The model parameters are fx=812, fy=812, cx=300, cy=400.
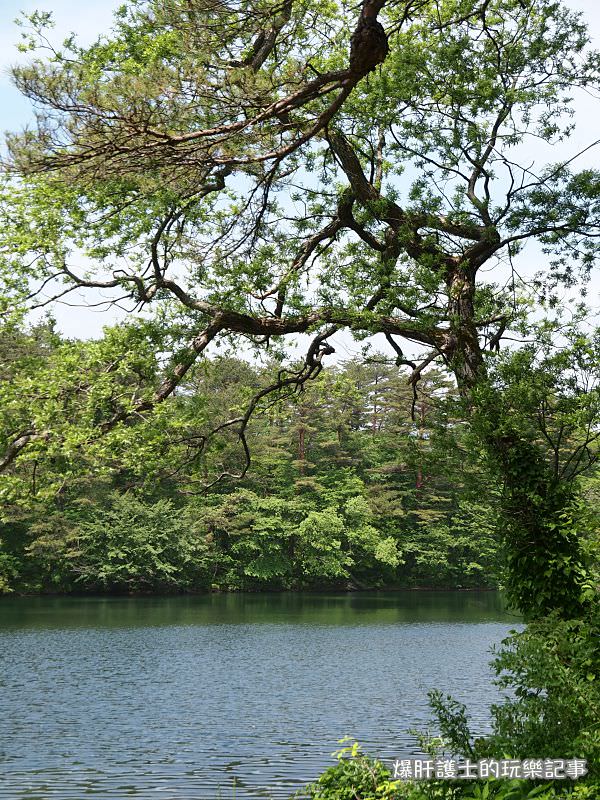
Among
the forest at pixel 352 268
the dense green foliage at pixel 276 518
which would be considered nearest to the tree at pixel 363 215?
the forest at pixel 352 268

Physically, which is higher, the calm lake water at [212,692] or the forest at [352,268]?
the forest at [352,268]

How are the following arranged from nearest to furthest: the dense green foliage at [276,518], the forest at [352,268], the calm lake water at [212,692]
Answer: the forest at [352,268] < the calm lake water at [212,692] < the dense green foliage at [276,518]

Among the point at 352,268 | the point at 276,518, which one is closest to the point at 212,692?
the point at 352,268

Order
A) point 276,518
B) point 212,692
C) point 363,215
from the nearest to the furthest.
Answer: point 363,215
point 212,692
point 276,518

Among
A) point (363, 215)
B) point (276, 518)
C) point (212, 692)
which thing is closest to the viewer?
point (363, 215)

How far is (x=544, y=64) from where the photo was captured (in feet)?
32.2

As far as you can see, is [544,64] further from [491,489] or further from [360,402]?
[360,402]

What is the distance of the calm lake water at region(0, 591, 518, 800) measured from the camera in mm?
10969

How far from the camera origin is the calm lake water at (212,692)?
432 inches

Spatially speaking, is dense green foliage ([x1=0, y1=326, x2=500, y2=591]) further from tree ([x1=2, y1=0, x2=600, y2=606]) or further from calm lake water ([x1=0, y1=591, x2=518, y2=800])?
tree ([x1=2, y1=0, x2=600, y2=606])

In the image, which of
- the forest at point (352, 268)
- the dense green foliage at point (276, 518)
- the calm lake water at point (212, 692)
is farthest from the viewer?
the dense green foliage at point (276, 518)

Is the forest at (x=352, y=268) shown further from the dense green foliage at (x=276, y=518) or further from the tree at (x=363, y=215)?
the dense green foliage at (x=276, y=518)

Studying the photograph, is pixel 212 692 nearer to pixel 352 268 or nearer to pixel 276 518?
pixel 352 268

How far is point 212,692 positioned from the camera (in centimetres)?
1645
